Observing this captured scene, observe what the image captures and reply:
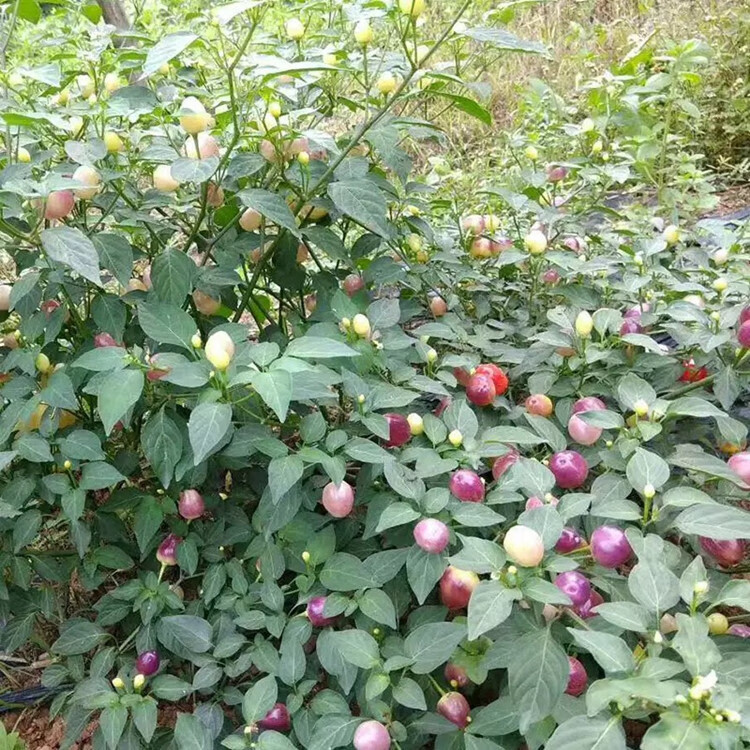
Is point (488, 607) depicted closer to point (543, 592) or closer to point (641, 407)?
point (543, 592)

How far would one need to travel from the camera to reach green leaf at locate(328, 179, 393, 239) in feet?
3.62

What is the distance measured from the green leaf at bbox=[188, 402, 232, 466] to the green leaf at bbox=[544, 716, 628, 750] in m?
0.48

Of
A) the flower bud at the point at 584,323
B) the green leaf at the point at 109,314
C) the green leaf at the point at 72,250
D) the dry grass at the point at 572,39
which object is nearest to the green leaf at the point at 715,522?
the flower bud at the point at 584,323

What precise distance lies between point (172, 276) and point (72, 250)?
0.73 ft

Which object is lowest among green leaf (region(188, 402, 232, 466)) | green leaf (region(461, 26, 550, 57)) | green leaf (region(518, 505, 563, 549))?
green leaf (region(518, 505, 563, 549))

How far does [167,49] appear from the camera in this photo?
0.90 m

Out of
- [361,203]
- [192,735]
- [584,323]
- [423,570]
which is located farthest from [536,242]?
[192,735]

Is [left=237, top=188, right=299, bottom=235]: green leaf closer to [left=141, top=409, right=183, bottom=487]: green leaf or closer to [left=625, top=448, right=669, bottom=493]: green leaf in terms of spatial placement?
[left=141, top=409, right=183, bottom=487]: green leaf

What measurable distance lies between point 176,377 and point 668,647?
0.66m

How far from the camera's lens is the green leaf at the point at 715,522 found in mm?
776

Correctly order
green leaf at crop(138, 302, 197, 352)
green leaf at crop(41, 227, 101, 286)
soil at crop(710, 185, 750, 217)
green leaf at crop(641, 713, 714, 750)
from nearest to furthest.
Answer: green leaf at crop(641, 713, 714, 750) → green leaf at crop(41, 227, 101, 286) → green leaf at crop(138, 302, 197, 352) → soil at crop(710, 185, 750, 217)

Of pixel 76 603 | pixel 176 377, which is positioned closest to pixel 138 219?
pixel 176 377

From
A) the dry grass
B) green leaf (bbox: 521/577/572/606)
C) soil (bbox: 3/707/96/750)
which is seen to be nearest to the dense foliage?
green leaf (bbox: 521/577/572/606)

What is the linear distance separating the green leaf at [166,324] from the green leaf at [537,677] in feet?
2.01
